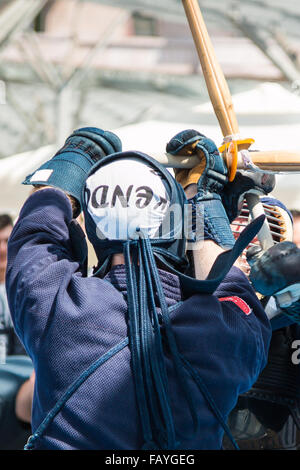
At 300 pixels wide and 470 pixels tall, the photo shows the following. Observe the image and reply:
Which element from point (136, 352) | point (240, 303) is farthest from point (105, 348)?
point (240, 303)

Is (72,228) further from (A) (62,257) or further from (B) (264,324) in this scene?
(B) (264,324)

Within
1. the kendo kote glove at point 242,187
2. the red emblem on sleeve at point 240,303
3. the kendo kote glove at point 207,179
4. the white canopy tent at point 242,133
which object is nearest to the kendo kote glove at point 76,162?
the kendo kote glove at point 207,179

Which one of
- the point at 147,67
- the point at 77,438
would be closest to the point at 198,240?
the point at 77,438

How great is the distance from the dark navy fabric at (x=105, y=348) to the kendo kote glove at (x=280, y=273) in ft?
0.15

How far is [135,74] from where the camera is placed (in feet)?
22.9

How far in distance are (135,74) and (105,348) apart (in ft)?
21.4

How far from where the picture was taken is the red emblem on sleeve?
0.95 metres

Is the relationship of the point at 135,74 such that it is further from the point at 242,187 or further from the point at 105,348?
the point at 105,348

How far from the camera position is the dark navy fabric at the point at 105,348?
34.2 inches

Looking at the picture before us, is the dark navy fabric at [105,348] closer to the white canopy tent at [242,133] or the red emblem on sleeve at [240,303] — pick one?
→ the red emblem on sleeve at [240,303]

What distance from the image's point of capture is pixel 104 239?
0.98m

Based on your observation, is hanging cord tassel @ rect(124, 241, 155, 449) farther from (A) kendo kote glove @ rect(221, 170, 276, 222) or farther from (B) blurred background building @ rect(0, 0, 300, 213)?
(B) blurred background building @ rect(0, 0, 300, 213)

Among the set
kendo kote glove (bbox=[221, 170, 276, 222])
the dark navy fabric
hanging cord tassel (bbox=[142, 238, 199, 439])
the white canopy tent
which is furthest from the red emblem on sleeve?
the white canopy tent

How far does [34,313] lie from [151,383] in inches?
9.2
